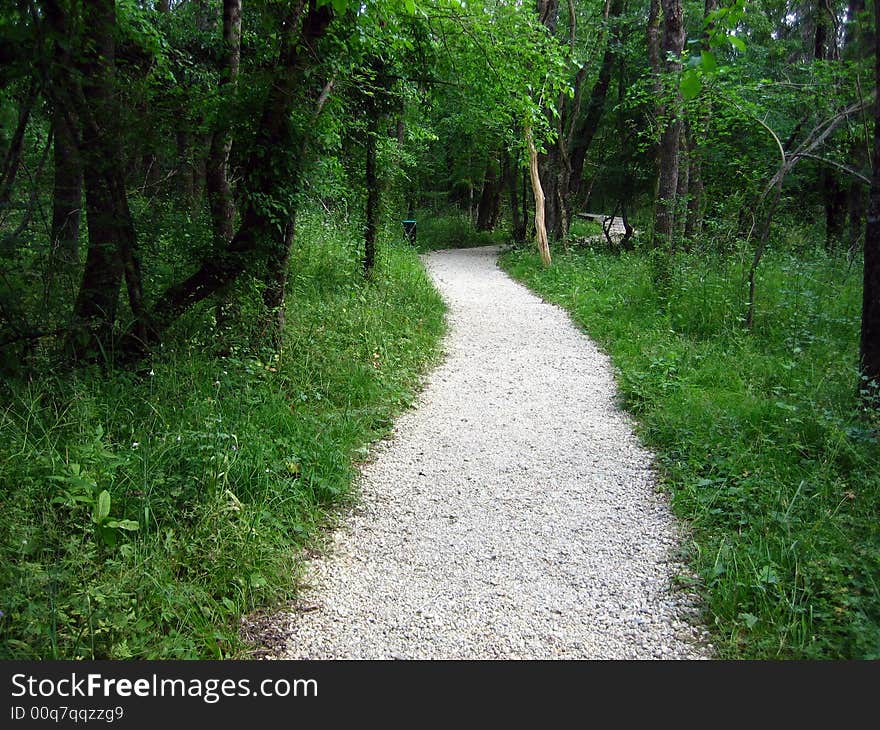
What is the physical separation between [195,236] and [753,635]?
17.0 feet

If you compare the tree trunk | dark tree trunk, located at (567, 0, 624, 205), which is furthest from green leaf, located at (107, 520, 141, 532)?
dark tree trunk, located at (567, 0, 624, 205)

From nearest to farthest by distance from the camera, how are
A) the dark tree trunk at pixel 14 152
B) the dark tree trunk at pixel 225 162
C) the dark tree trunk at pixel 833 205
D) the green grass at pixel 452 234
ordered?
the dark tree trunk at pixel 14 152 → the dark tree trunk at pixel 225 162 → the dark tree trunk at pixel 833 205 → the green grass at pixel 452 234

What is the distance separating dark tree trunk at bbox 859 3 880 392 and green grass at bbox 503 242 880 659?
0.32 meters

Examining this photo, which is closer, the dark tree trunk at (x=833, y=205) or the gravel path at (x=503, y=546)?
the gravel path at (x=503, y=546)

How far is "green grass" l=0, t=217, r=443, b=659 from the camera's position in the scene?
288 cm

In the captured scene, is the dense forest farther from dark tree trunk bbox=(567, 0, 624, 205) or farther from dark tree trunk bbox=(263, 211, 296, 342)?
dark tree trunk bbox=(567, 0, 624, 205)

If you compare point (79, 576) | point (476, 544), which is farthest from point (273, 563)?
point (476, 544)

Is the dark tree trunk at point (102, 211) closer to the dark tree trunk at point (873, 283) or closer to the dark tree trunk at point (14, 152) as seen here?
the dark tree trunk at point (14, 152)

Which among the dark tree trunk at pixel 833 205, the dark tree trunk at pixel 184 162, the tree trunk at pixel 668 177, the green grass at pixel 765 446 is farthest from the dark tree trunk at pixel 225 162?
the dark tree trunk at pixel 833 205

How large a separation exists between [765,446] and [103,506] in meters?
4.54

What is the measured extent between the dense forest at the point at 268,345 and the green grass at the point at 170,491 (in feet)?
0.06

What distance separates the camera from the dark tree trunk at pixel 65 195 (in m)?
4.74

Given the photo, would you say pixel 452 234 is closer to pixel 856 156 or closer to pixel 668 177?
pixel 856 156

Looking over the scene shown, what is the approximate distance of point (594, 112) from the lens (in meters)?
20.4
